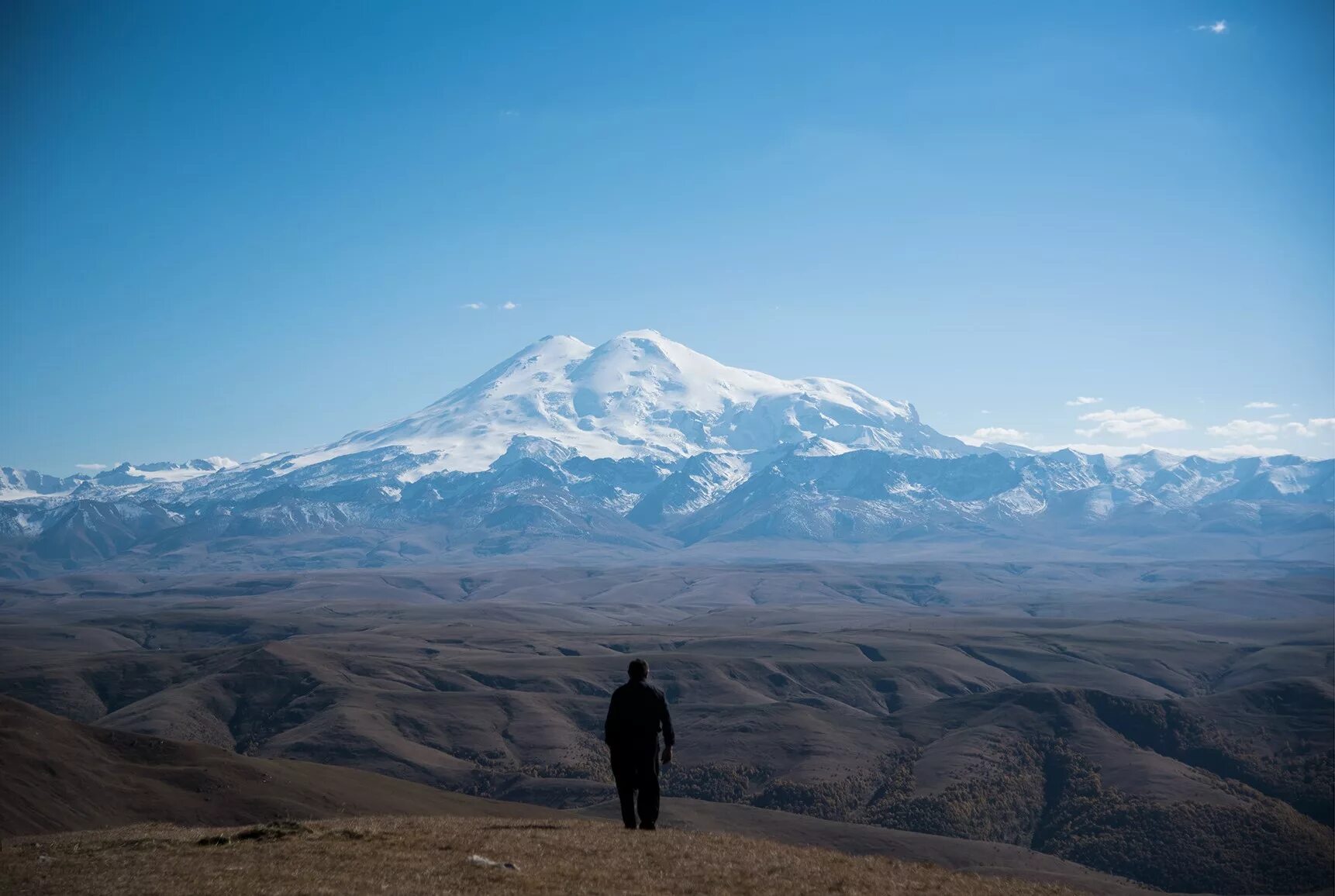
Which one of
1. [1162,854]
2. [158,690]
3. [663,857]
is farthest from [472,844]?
[158,690]

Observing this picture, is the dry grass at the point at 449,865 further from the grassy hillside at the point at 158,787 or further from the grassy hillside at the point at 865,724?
the grassy hillside at the point at 865,724

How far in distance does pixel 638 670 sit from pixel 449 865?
4114 millimetres

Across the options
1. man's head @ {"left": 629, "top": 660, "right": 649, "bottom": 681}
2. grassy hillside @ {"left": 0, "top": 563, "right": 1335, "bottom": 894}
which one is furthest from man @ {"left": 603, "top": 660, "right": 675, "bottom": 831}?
grassy hillside @ {"left": 0, "top": 563, "right": 1335, "bottom": 894}

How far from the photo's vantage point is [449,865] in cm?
1568

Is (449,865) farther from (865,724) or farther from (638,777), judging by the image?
(865,724)

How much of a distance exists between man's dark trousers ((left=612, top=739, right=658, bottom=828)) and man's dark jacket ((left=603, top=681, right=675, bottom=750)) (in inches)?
2.5

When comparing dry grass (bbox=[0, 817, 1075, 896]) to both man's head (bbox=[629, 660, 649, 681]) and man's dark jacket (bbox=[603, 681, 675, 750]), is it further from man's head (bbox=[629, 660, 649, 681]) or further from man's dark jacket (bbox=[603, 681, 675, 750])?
man's head (bbox=[629, 660, 649, 681])

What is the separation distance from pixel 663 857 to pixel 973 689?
118308 millimetres

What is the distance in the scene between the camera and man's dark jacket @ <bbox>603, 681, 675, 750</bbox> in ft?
58.1

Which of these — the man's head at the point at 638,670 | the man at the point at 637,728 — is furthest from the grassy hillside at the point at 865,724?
the man's head at the point at 638,670

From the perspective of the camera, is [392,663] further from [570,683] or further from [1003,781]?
[1003,781]

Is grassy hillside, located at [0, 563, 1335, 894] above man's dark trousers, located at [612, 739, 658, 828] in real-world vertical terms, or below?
below

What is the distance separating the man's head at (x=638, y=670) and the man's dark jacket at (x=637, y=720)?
128mm

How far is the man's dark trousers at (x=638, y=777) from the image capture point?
58.2 feet
